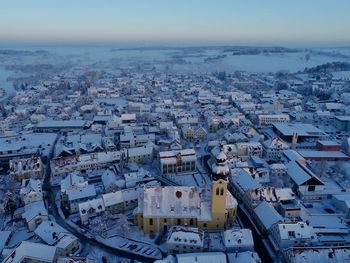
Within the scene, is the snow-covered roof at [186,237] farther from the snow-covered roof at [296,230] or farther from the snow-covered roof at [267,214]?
the snow-covered roof at [296,230]

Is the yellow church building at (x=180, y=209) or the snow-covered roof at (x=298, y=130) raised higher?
the yellow church building at (x=180, y=209)

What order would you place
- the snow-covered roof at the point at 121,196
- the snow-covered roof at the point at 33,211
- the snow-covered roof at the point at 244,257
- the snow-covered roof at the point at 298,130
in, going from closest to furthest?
the snow-covered roof at the point at 244,257 < the snow-covered roof at the point at 33,211 < the snow-covered roof at the point at 121,196 < the snow-covered roof at the point at 298,130

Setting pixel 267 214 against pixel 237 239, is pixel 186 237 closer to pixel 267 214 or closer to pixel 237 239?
pixel 237 239

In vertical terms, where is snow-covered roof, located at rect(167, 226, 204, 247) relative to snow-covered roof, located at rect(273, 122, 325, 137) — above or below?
above

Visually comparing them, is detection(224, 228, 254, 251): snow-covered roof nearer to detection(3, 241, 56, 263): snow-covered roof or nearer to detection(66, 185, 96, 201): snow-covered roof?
detection(3, 241, 56, 263): snow-covered roof

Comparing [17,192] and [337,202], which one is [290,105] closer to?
[337,202]

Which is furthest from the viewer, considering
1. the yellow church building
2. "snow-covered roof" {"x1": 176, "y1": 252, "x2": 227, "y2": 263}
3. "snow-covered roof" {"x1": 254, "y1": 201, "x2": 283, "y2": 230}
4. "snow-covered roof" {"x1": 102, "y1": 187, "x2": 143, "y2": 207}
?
"snow-covered roof" {"x1": 102, "y1": 187, "x2": 143, "y2": 207}

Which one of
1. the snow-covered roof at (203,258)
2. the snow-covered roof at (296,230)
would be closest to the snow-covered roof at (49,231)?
the snow-covered roof at (203,258)

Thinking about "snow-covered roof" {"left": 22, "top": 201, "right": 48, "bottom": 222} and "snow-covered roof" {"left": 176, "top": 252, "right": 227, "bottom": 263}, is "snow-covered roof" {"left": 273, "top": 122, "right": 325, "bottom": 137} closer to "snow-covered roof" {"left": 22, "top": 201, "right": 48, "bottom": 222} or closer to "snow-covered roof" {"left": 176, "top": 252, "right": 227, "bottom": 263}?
"snow-covered roof" {"left": 176, "top": 252, "right": 227, "bottom": 263}

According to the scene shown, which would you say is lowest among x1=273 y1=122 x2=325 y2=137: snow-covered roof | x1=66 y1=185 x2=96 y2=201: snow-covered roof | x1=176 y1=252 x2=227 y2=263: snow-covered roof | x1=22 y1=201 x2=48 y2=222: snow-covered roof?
x1=273 y1=122 x2=325 y2=137: snow-covered roof

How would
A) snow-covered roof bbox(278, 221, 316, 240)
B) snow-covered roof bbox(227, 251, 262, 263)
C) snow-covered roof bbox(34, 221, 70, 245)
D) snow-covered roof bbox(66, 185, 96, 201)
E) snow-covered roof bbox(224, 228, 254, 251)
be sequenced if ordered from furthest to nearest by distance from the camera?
snow-covered roof bbox(66, 185, 96, 201)
snow-covered roof bbox(34, 221, 70, 245)
snow-covered roof bbox(278, 221, 316, 240)
snow-covered roof bbox(224, 228, 254, 251)
snow-covered roof bbox(227, 251, 262, 263)

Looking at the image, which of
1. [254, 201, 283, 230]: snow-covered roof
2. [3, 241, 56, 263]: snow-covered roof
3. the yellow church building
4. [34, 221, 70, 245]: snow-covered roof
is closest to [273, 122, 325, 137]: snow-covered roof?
[254, 201, 283, 230]: snow-covered roof

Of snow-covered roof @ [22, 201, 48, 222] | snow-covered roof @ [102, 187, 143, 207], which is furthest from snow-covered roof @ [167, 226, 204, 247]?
snow-covered roof @ [22, 201, 48, 222]

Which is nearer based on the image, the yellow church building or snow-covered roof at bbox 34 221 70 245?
snow-covered roof at bbox 34 221 70 245
